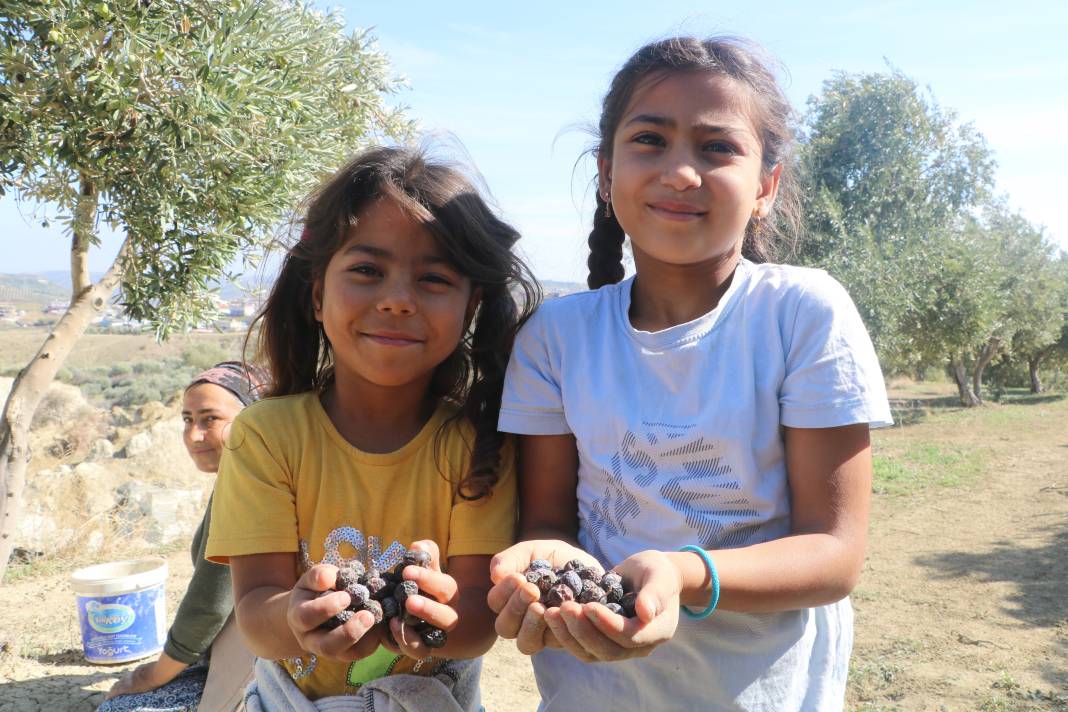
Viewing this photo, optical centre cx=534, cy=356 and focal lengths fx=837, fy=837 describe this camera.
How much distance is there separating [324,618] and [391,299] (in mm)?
696

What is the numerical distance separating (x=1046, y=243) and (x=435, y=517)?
98.1 feet

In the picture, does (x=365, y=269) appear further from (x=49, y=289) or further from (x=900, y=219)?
(x=49, y=289)

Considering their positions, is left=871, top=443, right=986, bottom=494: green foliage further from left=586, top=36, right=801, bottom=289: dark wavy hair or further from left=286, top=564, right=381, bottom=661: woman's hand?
left=286, top=564, right=381, bottom=661: woman's hand

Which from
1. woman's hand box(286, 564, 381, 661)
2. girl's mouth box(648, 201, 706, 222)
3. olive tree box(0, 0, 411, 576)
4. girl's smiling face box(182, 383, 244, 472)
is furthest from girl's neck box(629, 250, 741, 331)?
olive tree box(0, 0, 411, 576)

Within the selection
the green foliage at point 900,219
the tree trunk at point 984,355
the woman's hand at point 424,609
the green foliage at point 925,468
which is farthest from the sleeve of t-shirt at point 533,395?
the tree trunk at point 984,355

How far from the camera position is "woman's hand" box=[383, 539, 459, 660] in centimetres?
141

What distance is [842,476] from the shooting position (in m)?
1.49

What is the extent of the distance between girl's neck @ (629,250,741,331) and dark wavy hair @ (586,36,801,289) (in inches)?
10.4

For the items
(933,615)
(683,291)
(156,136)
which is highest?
(156,136)

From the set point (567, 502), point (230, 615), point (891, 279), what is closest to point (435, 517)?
point (567, 502)

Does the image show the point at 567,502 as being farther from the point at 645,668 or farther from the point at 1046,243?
the point at 1046,243

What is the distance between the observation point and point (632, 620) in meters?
1.28

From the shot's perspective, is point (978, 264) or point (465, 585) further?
point (978, 264)

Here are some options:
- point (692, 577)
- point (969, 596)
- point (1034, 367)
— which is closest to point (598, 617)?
point (692, 577)
